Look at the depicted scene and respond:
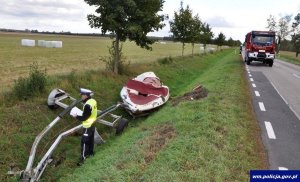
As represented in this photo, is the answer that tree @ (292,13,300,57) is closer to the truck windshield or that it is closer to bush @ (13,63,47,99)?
the truck windshield

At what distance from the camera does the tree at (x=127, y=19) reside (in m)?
16.7

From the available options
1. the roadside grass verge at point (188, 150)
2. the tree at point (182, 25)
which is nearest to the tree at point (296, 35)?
the tree at point (182, 25)

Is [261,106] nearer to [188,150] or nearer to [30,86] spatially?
[188,150]

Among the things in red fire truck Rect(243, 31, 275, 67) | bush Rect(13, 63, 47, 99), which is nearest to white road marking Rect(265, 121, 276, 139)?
bush Rect(13, 63, 47, 99)

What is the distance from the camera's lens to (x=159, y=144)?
8023 millimetres

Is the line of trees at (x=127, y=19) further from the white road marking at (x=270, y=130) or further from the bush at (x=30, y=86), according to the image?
the white road marking at (x=270, y=130)

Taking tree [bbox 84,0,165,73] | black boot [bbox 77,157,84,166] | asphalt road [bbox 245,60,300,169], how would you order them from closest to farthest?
asphalt road [bbox 245,60,300,169]
black boot [bbox 77,157,84,166]
tree [bbox 84,0,165,73]

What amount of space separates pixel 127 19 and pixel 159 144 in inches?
421

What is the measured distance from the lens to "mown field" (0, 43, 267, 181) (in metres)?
6.60

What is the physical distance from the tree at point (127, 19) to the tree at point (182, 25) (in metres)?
15.8

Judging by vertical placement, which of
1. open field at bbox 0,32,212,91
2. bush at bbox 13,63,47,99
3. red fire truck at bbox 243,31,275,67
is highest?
red fire truck at bbox 243,31,275,67

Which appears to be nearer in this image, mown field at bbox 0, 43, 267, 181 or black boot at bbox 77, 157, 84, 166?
mown field at bbox 0, 43, 267, 181

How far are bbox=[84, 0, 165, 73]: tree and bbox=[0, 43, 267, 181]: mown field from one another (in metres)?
4.28

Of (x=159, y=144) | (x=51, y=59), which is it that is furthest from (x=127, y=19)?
(x=51, y=59)
